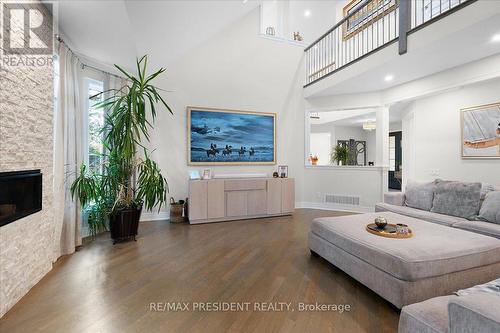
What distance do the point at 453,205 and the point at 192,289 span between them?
11.4 ft

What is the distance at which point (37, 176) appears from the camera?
2.26 metres

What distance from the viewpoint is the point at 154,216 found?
4520 mm

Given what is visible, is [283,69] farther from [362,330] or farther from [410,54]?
[362,330]

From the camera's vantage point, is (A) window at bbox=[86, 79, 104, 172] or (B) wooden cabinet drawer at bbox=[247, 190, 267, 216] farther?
(B) wooden cabinet drawer at bbox=[247, 190, 267, 216]

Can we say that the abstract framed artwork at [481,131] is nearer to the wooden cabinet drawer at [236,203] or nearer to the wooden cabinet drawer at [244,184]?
the wooden cabinet drawer at [244,184]

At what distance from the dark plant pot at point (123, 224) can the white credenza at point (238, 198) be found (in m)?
→ 1.03

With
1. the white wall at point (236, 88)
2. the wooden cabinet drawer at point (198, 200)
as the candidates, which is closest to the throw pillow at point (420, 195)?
the white wall at point (236, 88)

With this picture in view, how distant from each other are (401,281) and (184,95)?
452 cm

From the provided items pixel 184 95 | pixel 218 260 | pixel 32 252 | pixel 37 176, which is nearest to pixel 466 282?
pixel 218 260

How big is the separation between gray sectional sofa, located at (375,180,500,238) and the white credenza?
1.84 meters

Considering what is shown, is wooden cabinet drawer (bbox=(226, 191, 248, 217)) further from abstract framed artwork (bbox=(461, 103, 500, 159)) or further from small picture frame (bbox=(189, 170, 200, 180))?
abstract framed artwork (bbox=(461, 103, 500, 159))

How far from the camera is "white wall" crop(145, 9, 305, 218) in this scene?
15.3 feet

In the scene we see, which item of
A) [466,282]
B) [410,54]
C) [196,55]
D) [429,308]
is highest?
[196,55]

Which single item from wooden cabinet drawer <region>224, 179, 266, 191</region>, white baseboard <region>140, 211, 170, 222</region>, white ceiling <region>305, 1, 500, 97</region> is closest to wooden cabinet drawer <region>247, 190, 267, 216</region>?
wooden cabinet drawer <region>224, 179, 266, 191</region>
